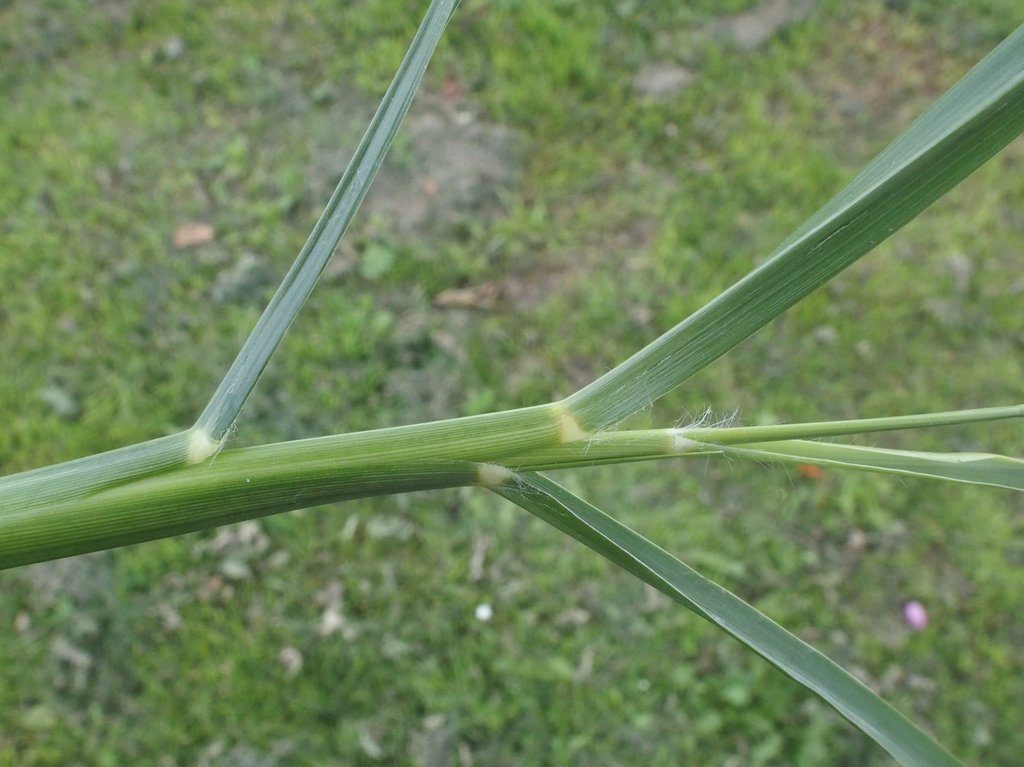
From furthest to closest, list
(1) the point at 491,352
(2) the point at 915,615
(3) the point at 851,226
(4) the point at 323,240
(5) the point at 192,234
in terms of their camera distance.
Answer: (5) the point at 192,234 → (1) the point at 491,352 → (2) the point at 915,615 → (4) the point at 323,240 → (3) the point at 851,226

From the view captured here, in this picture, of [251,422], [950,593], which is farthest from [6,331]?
[950,593]

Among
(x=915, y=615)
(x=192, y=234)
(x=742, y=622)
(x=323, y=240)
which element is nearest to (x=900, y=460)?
(x=742, y=622)

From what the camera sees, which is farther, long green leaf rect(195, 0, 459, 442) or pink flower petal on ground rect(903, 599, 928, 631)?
pink flower petal on ground rect(903, 599, 928, 631)

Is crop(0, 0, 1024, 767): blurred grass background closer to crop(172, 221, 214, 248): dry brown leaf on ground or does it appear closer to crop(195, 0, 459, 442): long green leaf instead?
crop(172, 221, 214, 248): dry brown leaf on ground

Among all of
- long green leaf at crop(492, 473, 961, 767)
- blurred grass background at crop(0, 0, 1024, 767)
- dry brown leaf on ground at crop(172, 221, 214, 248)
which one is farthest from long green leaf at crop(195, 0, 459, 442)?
dry brown leaf on ground at crop(172, 221, 214, 248)

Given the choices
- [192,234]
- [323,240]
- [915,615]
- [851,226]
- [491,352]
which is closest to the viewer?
[851,226]

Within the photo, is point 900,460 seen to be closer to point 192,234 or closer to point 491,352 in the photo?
point 491,352
